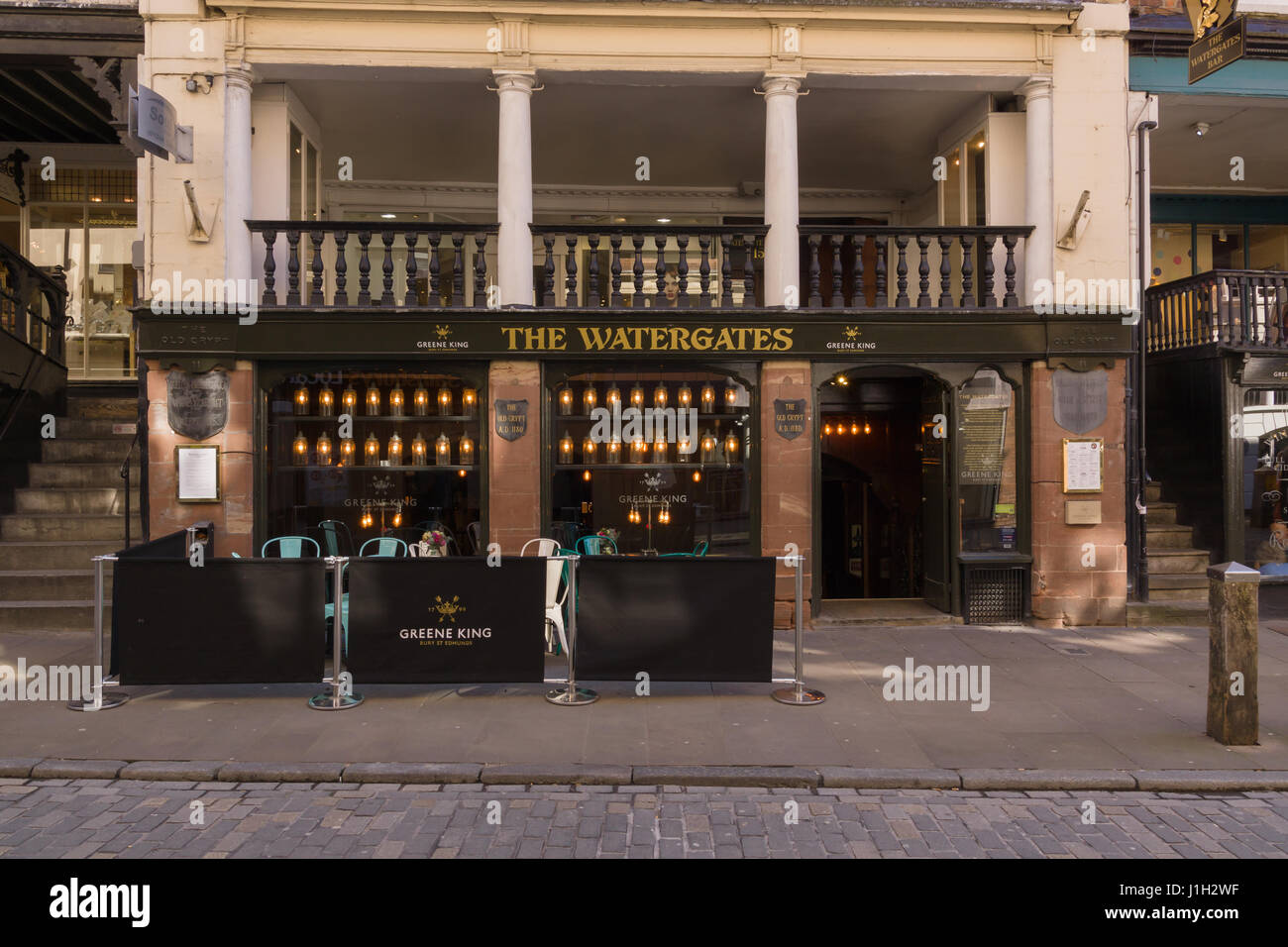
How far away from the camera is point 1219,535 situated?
1142 centimetres

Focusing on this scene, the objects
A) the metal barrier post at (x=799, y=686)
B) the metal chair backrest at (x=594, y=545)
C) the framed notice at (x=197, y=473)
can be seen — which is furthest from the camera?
the metal chair backrest at (x=594, y=545)

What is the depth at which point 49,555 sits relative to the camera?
10.7m

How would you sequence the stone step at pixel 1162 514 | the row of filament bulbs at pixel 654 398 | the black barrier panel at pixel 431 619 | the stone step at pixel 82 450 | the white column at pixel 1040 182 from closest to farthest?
the black barrier panel at pixel 431 619
the white column at pixel 1040 182
the row of filament bulbs at pixel 654 398
the stone step at pixel 1162 514
the stone step at pixel 82 450

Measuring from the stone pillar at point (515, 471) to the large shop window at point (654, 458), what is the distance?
32cm

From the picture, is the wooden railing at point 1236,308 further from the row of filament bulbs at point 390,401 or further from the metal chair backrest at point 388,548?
the metal chair backrest at point 388,548

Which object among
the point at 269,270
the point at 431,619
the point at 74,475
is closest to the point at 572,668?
the point at 431,619

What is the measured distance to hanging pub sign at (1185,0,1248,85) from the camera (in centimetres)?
988

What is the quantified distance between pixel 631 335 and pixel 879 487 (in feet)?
18.6

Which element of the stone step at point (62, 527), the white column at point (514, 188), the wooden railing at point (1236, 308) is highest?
the white column at point (514, 188)

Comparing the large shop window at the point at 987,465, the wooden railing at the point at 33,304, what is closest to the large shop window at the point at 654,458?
the large shop window at the point at 987,465

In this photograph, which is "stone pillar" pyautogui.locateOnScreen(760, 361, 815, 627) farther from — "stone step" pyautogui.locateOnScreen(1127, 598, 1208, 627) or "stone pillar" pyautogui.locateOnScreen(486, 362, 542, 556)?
"stone step" pyautogui.locateOnScreen(1127, 598, 1208, 627)

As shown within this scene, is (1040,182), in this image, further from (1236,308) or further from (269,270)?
(269,270)

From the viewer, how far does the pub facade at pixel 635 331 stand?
1037 centimetres

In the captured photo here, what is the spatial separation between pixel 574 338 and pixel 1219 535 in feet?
29.5
